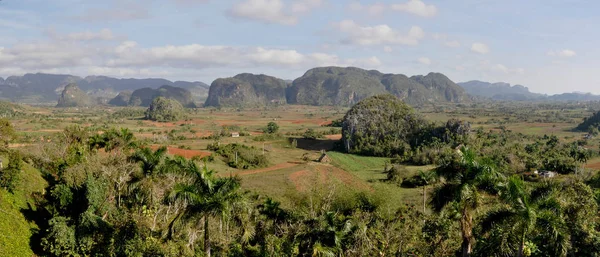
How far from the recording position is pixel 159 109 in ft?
409

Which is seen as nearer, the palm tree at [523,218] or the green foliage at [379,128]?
the palm tree at [523,218]

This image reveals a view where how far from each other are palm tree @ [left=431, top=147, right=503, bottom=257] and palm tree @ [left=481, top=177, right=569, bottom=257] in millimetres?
605

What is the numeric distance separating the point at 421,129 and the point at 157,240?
51620 mm

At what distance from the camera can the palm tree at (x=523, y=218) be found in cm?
1105

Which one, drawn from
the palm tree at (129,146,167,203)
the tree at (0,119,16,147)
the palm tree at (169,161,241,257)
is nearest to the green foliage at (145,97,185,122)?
the tree at (0,119,16,147)

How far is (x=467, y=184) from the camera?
497 inches

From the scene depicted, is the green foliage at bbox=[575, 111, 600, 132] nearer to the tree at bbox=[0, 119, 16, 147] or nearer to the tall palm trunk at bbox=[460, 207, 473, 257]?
the tall palm trunk at bbox=[460, 207, 473, 257]

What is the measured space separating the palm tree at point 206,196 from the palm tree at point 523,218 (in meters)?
8.36

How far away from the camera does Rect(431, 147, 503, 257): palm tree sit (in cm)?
1252

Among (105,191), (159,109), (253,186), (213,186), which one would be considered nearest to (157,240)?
(213,186)

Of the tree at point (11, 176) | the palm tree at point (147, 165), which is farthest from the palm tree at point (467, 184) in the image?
the tree at point (11, 176)

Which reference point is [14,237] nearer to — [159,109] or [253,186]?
[253,186]

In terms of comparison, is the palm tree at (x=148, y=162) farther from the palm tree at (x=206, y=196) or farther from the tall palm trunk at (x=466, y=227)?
the tall palm trunk at (x=466, y=227)

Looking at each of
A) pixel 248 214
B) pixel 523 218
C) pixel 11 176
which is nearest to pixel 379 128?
pixel 248 214
